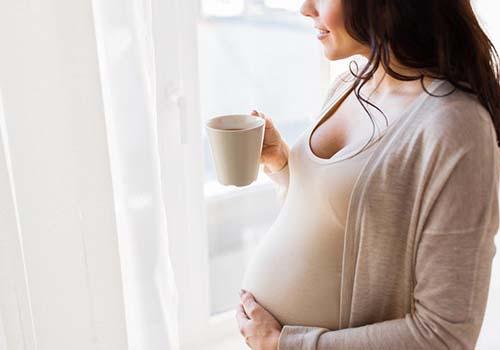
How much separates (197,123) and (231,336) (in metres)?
0.60

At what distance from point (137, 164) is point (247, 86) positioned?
506 millimetres

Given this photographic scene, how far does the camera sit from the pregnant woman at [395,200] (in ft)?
2.43

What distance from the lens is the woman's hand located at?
41.7 inches

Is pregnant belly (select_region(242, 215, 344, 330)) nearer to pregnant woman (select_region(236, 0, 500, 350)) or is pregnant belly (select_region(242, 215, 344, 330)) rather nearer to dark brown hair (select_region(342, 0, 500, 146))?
pregnant woman (select_region(236, 0, 500, 350))

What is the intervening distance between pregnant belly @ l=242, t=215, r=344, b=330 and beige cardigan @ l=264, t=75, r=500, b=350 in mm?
36

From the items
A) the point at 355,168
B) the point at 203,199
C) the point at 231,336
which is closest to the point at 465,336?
the point at 355,168

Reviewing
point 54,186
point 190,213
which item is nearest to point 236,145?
point 54,186

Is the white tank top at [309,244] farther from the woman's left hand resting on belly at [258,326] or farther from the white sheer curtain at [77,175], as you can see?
the white sheer curtain at [77,175]

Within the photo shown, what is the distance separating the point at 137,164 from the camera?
2.96 feet

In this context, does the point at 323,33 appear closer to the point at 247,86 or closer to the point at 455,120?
the point at 455,120

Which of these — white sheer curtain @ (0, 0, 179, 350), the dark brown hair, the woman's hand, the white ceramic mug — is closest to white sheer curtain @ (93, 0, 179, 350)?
white sheer curtain @ (0, 0, 179, 350)

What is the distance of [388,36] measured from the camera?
0.80 m

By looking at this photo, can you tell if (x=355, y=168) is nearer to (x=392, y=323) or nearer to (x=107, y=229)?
(x=392, y=323)

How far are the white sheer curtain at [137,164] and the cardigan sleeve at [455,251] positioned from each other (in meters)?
0.40
